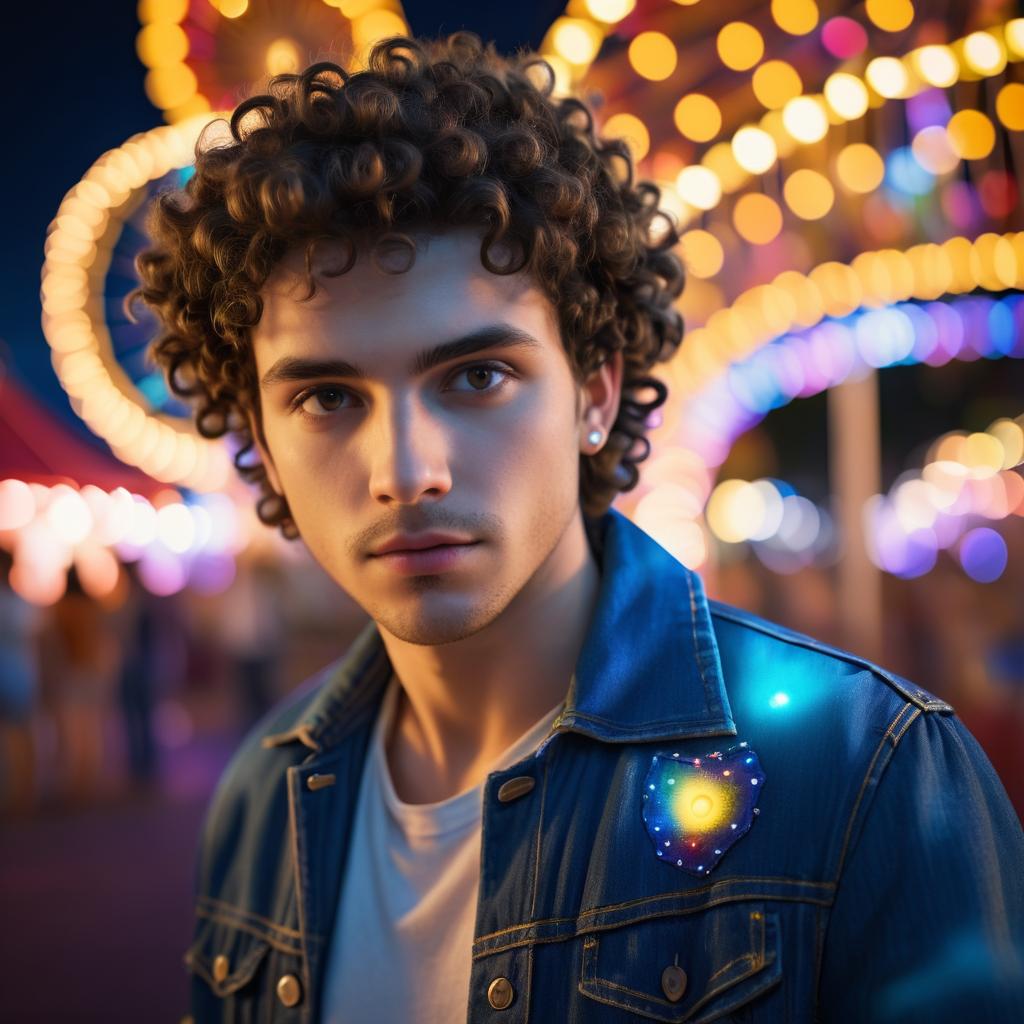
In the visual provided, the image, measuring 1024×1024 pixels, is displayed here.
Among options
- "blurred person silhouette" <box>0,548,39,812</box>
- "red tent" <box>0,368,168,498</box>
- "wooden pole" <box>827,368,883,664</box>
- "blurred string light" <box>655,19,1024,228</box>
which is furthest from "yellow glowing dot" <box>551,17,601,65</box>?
"red tent" <box>0,368,168,498</box>

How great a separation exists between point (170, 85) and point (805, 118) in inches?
117

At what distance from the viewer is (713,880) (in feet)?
5.00

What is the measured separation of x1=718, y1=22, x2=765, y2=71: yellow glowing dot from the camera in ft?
15.1

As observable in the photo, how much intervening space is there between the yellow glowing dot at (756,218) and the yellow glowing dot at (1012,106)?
2535 mm

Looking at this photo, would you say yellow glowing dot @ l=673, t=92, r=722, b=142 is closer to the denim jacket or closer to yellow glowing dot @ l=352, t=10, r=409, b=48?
yellow glowing dot @ l=352, t=10, r=409, b=48

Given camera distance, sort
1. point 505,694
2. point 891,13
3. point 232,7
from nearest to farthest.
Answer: point 505,694
point 891,13
point 232,7

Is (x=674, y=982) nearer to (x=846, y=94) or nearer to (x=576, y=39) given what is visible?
(x=576, y=39)

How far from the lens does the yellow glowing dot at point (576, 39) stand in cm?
436

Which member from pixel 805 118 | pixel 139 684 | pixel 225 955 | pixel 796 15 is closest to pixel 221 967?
pixel 225 955

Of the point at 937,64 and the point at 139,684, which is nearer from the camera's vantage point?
the point at 937,64

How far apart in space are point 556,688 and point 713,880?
0.51 m

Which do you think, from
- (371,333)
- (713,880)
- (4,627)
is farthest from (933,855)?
(4,627)

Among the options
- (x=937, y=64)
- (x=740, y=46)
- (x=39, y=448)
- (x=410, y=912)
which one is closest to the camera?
(x=410, y=912)

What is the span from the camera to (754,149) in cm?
545
